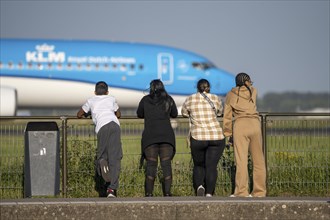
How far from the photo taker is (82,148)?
1435cm

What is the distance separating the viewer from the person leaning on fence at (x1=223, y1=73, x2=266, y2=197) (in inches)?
495

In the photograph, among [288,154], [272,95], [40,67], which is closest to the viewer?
[288,154]

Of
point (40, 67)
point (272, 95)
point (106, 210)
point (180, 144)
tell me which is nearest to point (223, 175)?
point (180, 144)

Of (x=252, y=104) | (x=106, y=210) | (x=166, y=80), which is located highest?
(x=166, y=80)

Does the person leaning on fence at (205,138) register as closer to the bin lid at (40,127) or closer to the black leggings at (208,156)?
the black leggings at (208,156)

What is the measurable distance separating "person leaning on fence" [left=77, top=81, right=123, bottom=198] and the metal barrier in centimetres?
116

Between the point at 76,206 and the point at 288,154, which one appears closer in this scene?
the point at 76,206

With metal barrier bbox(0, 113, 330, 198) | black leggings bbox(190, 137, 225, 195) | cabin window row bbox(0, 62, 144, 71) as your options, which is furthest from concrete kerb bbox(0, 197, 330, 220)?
cabin window row bbox(0, 62, 144, 71)

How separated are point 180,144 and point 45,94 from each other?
2263 cm

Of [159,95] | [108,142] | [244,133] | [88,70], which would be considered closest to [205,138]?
[244,133]

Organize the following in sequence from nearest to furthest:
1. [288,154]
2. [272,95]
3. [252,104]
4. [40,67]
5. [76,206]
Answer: [76,206] < [252,104] < [288,154] < [40,67] < [272,95]

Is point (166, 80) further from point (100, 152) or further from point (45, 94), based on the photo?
point (100, 152)

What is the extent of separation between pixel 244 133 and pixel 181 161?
6.75ft

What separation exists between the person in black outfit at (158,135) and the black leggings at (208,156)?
1.08 feet
